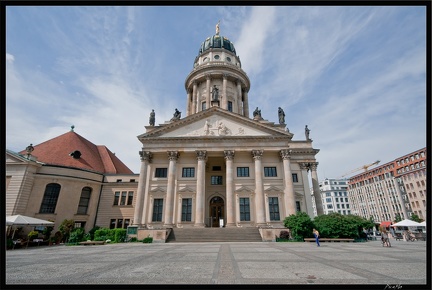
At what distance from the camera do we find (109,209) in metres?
32.7

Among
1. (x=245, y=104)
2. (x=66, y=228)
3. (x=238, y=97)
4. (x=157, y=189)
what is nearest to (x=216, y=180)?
(x=157, y=189)

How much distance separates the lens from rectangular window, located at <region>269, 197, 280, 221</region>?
28.5 metres

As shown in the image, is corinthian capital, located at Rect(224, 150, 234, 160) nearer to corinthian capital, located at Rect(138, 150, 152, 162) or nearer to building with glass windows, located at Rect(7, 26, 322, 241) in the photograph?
building with glass windows, located at Rect(7, 26, 322, 241)

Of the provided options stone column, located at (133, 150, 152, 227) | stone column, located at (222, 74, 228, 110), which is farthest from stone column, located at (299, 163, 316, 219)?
stone column, located at (133, 150, 152, 227)

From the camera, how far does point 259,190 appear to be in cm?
2811

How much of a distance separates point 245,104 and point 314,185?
69.6 ft

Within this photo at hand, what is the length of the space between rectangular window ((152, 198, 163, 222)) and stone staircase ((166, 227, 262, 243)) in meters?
4.53

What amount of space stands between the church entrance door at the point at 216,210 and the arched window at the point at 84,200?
58.6 ft

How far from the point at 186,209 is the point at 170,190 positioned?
3387mm

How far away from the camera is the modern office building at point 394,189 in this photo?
210 ft

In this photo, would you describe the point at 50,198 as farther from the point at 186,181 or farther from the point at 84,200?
the point at 186,181

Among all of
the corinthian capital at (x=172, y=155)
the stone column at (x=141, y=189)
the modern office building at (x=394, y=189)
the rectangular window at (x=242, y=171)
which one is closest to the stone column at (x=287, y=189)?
the rectangular window at (x=242, y=171)
